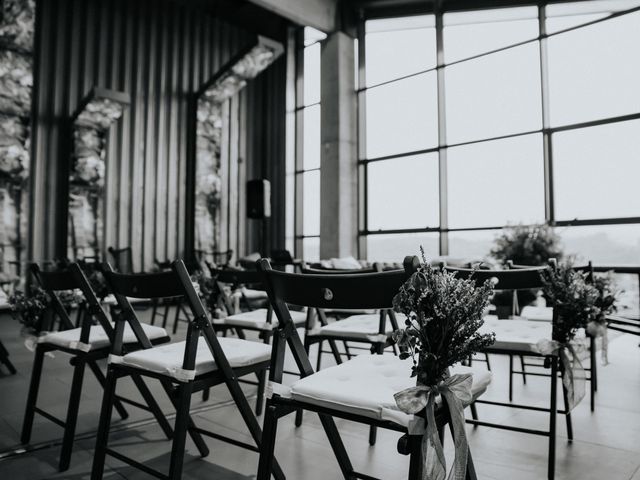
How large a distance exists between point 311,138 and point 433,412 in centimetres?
941

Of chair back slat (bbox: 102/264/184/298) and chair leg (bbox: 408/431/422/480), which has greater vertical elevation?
chair back slat (bbox: 102/264/184/298)

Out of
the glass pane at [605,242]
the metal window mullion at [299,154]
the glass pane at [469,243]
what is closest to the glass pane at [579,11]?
the glass pane at [605,242]

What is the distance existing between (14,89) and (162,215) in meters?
2.94

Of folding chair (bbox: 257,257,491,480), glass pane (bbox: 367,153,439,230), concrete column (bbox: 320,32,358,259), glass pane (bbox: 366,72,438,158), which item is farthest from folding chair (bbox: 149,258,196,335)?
glass pane (bbox: 366,72,438,158)

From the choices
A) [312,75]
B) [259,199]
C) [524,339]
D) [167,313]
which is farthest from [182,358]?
[312,75]

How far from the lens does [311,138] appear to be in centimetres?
1018

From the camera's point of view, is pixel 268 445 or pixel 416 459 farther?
pixel 268 445

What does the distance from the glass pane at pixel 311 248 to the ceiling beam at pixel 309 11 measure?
3.98m

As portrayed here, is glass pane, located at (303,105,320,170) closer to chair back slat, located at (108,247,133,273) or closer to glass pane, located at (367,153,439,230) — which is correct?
glass pane, located at (367,153,439,230)

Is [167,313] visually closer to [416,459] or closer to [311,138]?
[416,459]

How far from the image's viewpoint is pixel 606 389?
297cm

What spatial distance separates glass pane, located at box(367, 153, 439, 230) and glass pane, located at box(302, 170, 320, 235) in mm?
1418

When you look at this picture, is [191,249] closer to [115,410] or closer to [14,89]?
[14,89]

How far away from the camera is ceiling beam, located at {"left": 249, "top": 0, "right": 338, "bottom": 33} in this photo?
26.2 ft
